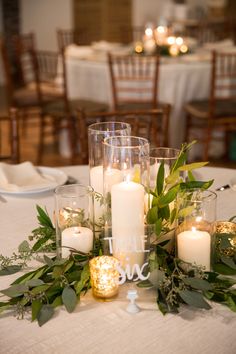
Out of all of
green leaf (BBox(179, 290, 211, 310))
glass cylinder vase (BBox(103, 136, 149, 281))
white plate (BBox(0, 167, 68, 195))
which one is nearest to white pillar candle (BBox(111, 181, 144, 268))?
glass cylinder vase (BBox(103, 136, 149, 281))

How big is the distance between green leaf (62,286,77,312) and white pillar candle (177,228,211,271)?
0.22 meters

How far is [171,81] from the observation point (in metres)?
4.09

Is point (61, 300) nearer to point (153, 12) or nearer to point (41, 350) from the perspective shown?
point (41, 350)

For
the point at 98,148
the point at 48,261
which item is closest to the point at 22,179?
the point at 98,148

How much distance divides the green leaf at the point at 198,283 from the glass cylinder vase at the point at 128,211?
84 millimetres

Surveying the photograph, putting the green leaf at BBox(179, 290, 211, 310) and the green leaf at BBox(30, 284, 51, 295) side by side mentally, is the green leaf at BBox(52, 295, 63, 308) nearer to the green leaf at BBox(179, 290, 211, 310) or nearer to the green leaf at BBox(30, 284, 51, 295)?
the green leaf at BBox(30, 284, 51, 295)

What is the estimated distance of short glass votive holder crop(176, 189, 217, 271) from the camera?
1.11 metres

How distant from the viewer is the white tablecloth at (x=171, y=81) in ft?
13.4

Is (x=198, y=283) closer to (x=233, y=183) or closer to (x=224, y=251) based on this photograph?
(x=224, y=251)

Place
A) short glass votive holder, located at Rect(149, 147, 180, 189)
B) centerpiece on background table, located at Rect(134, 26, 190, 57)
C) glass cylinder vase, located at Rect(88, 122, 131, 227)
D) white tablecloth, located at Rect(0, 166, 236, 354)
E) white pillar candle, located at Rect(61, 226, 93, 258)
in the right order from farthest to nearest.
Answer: centerpiece on background table, located at Rect(134, 26, 190, 57) → short glass votive holder, located at Rect(149, 147, 180, 189) → glass cylinder vase, located at Rect(88, 122, 131, 227) → white pillar candle, located at Rect(61, 226, 93, 258) → white tablecloth, located at Rect(0, 166, 236, 354)

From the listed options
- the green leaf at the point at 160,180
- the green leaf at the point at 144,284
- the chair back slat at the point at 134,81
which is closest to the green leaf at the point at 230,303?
the green leaf at the point at 144,284

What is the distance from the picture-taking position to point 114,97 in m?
3.99

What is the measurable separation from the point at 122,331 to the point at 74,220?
0.28m

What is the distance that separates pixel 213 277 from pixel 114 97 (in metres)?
2.99
